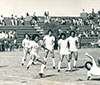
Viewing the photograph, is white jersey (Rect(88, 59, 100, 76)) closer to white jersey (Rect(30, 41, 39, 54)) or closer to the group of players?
the group of players

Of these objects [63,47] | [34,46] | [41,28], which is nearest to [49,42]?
[63,47]

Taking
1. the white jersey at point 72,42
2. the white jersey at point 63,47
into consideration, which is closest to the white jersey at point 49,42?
the white jersey at point 72,42

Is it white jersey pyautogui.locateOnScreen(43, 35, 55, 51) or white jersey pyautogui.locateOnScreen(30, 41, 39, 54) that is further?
white jersey pyautogui.locateOnScreen(43, 35, 55, 51)

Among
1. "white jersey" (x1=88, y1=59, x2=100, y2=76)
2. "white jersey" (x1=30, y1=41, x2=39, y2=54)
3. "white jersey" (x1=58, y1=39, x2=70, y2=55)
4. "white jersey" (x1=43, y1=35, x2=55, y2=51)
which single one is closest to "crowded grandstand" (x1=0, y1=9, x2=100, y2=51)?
"white jersey" (x1=43, y1=35, x2=55, y2=51)

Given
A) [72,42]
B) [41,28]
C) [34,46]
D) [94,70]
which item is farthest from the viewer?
[41,28]

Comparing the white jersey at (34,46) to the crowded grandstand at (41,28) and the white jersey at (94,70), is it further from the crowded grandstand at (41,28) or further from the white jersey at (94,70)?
the crowded grandstand at (41,28)

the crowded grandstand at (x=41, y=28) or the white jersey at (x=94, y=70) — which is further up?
the crowded grandstand at (x=41, y=28)

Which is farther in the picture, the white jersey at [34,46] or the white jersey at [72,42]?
the white jersey at [72,42]

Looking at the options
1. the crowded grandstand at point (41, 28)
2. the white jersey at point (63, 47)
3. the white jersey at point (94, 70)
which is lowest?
the white jersey at point (94, 70)

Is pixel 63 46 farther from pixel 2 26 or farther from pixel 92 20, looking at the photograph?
pixel 92 20

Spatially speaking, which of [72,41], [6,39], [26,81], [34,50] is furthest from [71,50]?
[6,39]

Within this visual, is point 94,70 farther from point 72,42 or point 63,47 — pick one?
point 72,42

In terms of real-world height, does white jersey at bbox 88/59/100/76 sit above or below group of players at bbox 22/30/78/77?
below

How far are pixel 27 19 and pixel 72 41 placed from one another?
34032mm
